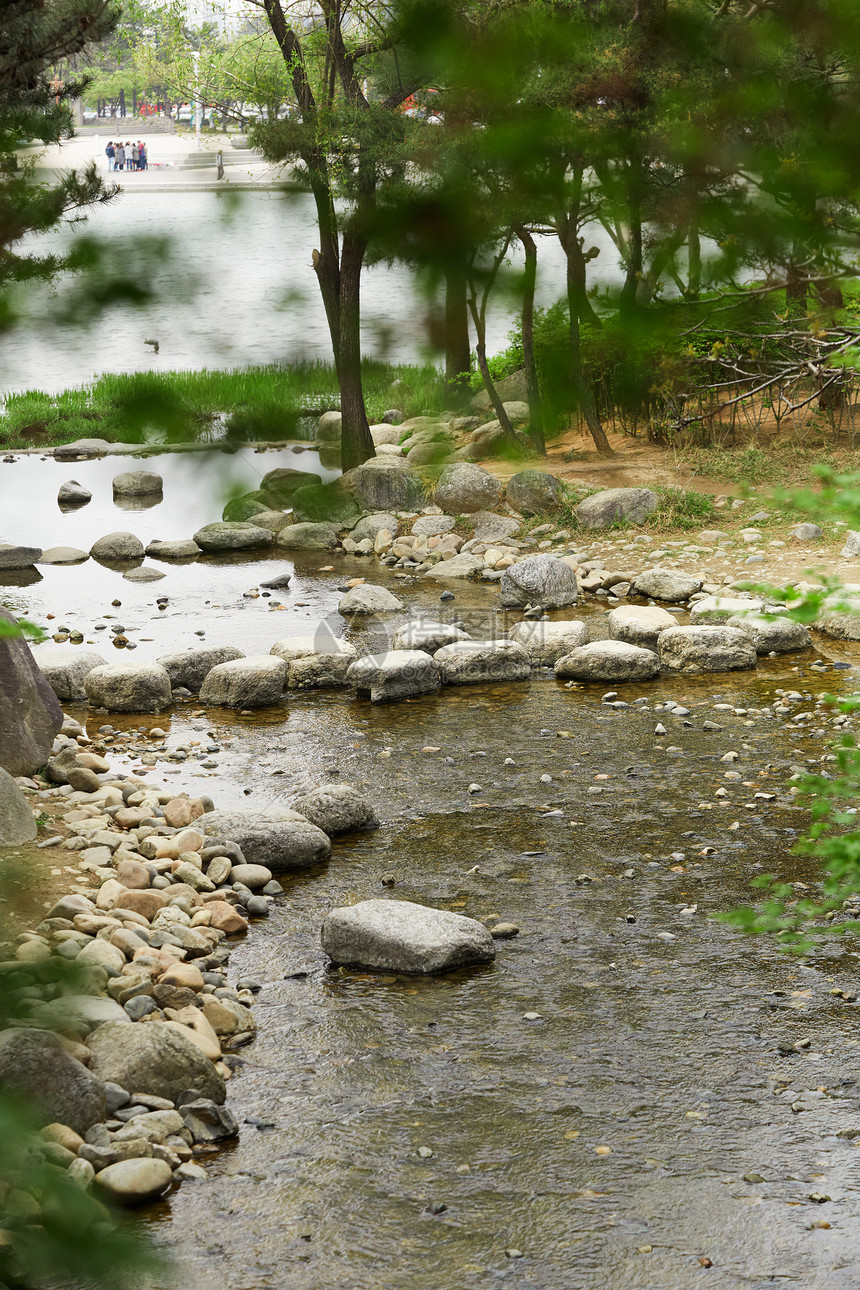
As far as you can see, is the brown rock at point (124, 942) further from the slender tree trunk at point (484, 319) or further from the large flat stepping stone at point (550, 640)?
the large flat stepping stone at point (550, 640)

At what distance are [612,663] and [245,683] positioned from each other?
8.27ft

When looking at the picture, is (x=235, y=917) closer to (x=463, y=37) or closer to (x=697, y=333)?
(x=697, y=333)

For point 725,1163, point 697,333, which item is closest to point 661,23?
point 697,333

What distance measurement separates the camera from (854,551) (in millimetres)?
10078

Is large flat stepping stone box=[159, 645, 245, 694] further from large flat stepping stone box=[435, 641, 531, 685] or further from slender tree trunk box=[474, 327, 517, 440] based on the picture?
slender tree trunk box=[474, 327, 517, 440]

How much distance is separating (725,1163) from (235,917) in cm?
228

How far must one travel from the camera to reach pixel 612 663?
8.46 m

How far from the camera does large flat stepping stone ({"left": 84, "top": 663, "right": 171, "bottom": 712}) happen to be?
8.02 m

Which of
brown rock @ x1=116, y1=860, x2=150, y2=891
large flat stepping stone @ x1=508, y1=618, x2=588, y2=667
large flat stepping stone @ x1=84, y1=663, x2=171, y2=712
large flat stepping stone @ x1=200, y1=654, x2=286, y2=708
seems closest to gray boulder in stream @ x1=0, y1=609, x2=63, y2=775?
brown rock @ x1=116, y1=860, x2=150, y2=891

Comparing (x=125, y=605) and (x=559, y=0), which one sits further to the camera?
(x=125, y=605)

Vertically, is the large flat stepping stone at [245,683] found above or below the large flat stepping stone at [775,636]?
below

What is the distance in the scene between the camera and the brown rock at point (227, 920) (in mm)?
5090

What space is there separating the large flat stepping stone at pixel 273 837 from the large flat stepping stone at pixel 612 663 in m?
3.17

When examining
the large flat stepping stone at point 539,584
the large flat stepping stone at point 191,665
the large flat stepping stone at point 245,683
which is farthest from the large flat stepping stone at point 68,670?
the large flat stepping stone at point 539,584
